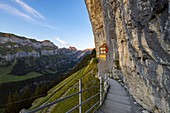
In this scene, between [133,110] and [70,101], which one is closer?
[133,110]

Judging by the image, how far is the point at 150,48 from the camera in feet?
20.2

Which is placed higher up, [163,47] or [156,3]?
[156,3]

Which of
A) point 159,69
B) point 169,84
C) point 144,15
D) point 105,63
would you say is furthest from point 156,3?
point 105,63

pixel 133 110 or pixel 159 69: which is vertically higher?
pixel 159 69

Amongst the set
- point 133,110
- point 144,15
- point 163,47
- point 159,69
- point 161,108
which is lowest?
point 133,110

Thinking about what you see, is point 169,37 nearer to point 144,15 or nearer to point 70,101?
point 144,15

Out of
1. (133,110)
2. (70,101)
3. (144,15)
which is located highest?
(144,15)

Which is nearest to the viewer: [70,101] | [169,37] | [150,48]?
[169,37]

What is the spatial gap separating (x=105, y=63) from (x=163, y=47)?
33.1 m

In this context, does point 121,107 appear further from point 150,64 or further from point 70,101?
point 70,101

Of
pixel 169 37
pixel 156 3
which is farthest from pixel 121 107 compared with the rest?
pixel 156 3

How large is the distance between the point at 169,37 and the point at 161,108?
2947mm

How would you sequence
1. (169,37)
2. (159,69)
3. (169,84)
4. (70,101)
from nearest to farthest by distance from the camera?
(169,37) < (169,84) < (159,69) < (70,101)

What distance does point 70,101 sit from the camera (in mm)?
29266
